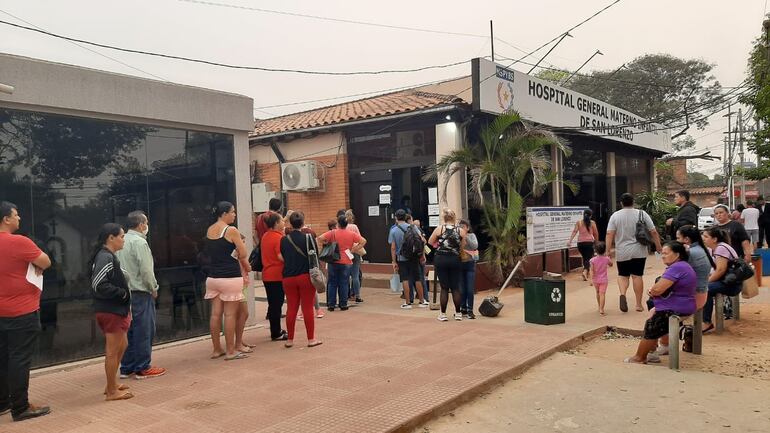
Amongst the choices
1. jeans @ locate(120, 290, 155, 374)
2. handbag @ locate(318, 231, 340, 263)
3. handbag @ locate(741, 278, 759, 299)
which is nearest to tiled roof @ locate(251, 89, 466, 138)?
handbag @ locate(318, 231, 340, 263)

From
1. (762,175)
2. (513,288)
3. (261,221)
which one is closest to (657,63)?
(762,175)

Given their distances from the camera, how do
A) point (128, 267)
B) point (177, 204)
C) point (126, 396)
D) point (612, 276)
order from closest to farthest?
point (126, 396) → point (128, 267) → point (177, 204) → point (612, 276)

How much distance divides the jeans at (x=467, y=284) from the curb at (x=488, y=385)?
6.19 feet

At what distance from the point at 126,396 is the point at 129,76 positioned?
3946 millimetres

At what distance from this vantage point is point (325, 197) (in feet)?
45.7

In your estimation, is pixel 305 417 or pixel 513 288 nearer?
pixel 305 417

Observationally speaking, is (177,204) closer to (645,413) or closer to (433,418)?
(433,418)

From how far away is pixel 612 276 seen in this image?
42.9 feet

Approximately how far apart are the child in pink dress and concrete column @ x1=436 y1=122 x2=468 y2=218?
11.3 feet

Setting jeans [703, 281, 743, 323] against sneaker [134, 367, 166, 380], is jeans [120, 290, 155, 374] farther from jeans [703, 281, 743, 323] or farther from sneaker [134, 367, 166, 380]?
jeans [703, 281, 743, 323]

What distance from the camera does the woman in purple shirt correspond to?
5.68 metres

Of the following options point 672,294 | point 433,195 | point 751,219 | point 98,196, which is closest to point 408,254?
point 433,195

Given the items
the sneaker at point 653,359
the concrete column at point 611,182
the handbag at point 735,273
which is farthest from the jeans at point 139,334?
the concrete column at point 611,182

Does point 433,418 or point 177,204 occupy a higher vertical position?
point 177,204
